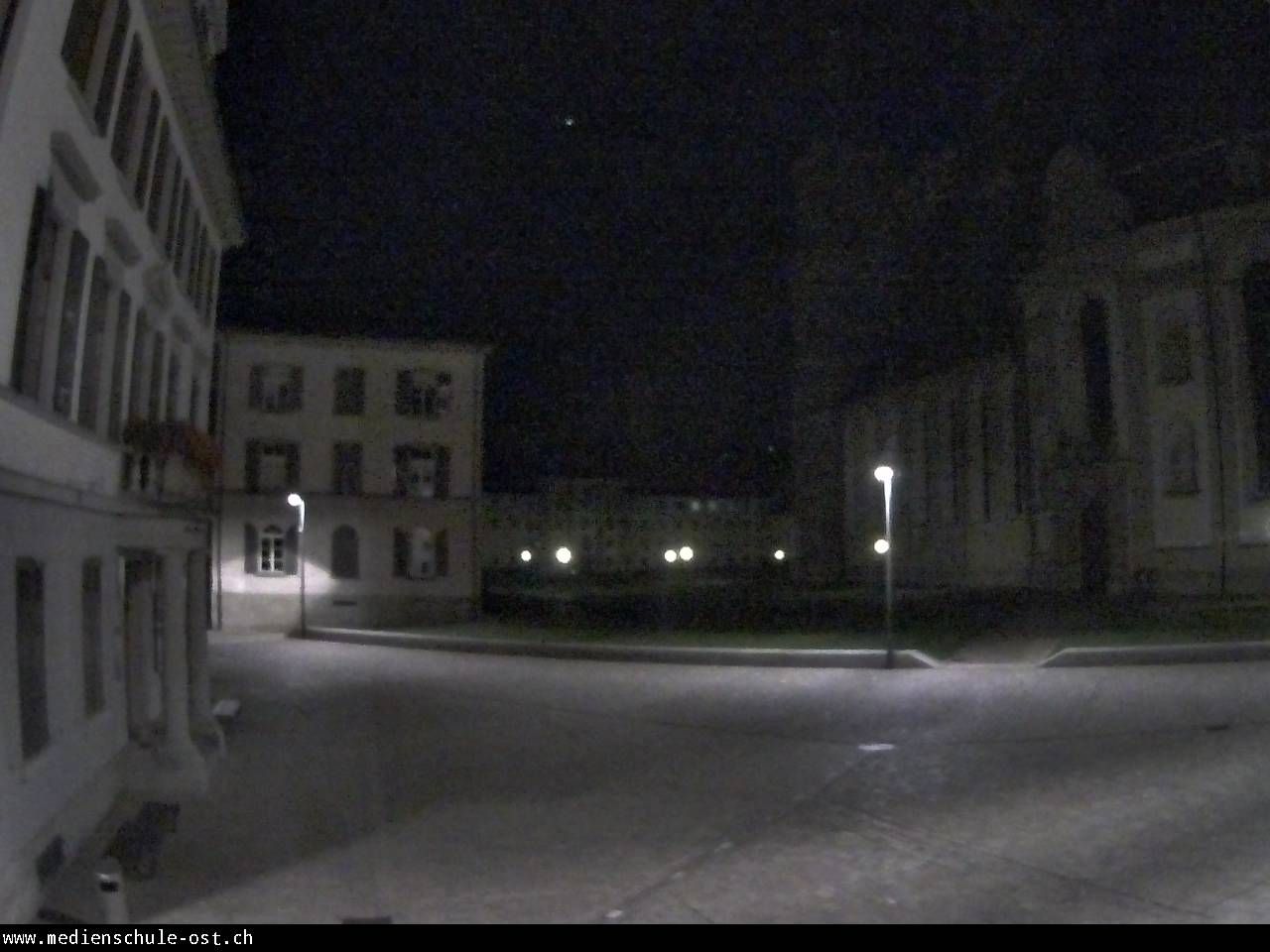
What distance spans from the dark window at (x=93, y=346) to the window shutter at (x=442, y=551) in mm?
31347

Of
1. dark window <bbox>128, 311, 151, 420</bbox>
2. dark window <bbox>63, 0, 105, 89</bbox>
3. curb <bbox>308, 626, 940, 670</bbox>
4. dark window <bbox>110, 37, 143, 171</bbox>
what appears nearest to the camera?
dark window <bbox>63, 0, 105, 89</bbox>

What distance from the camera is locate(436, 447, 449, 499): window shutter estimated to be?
147 ft

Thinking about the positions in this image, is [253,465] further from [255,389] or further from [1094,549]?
[1094,549]

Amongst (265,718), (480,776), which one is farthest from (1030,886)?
(265,718)

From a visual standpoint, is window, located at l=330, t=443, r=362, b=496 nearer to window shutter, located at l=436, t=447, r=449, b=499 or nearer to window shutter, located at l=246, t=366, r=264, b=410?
window shutter, located at l=436, t=447, r=449, b=499

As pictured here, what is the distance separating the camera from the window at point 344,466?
44125 mm

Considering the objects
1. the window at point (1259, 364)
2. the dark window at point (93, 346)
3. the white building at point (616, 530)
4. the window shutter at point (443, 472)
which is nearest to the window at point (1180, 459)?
the window at point (1259, 364)

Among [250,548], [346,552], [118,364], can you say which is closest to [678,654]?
[118,364]

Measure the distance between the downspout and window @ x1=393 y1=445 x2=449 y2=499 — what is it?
79.9 feet

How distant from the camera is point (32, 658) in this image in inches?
408

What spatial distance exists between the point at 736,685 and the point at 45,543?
48.4 feet

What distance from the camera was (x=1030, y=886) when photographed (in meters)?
9.58

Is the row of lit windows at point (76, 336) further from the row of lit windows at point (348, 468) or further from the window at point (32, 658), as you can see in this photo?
the row of lit windows at point (348, 468)

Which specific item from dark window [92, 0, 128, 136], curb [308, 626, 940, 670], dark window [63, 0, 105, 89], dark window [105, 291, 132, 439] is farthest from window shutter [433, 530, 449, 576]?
dark window [63, 0, 105, 89]
